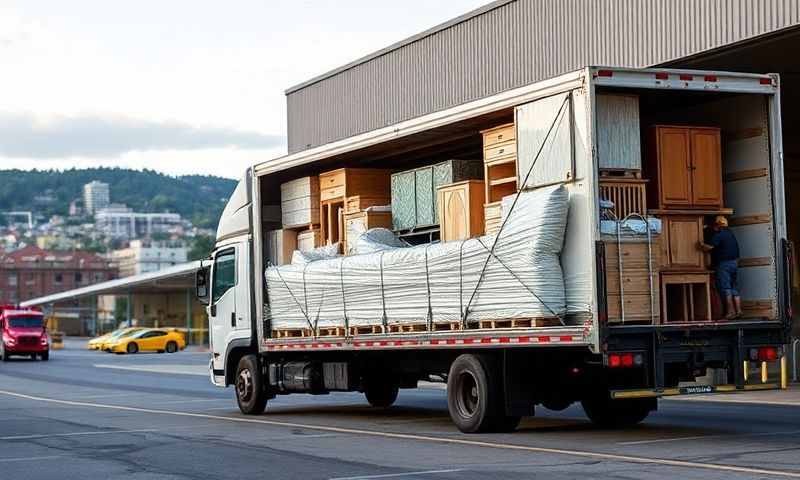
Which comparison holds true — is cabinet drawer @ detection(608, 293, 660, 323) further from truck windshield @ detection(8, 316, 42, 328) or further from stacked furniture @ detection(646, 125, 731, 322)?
truck windshield @ detection(8, 316, 42, 328)

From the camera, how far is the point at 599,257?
1414 cm

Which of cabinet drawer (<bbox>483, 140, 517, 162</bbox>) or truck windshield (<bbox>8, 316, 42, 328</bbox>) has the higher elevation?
cabinet drawer (<bbox>483, 140, 517, 162</bbox>)

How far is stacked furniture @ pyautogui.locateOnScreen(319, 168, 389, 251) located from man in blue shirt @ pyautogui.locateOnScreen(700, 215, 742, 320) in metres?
5.78

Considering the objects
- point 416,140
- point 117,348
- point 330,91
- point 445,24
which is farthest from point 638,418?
point 117,348

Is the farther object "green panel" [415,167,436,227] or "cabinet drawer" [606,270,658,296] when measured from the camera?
"green panel" [415,167,436,227]

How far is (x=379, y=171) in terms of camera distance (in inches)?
771

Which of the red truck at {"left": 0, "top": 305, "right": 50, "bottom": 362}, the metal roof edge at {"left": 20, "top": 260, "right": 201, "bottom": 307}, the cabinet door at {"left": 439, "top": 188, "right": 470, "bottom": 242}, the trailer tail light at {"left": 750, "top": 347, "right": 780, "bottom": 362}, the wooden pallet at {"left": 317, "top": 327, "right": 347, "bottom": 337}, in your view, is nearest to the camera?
the trailer tail light at {"left": 750, "top": 347, "right": 780, "bottom": 362}

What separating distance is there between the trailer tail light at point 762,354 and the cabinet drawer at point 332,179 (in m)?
6.78

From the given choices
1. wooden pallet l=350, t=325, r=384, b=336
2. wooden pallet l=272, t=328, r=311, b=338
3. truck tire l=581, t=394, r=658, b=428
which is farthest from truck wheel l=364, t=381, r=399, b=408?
truck tire l=581, t=394, r=658, b=428

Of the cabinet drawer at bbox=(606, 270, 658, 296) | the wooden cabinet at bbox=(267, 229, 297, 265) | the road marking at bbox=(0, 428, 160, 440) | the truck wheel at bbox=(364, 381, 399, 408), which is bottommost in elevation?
the road marking at bbox=(0, 428, 160, 440)

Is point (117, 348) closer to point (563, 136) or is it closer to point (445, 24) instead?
point (445, 24)

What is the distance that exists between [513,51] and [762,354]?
47.9 ft

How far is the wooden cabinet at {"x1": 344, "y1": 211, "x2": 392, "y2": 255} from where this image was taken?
18.8 metres

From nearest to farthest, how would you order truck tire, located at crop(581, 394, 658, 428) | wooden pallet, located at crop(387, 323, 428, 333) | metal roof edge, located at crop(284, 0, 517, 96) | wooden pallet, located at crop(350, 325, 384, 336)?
wooden pallet, located at crop(387, 323, 428, 333)
truck tire, located at crop(581, 394, 658, 428)
wooden pallet, located at crop(350, 325, 384, 336)
metal roof edge, located at crop(284, 0, 517, 96)
